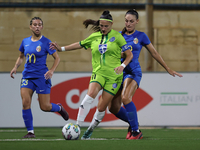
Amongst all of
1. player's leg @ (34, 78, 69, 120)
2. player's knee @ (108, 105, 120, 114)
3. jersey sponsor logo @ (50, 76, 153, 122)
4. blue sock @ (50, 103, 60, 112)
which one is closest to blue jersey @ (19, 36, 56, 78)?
player's leg @ (34, 78, 69, 120)

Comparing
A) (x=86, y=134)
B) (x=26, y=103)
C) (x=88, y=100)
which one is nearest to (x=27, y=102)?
(x=26, y=103)

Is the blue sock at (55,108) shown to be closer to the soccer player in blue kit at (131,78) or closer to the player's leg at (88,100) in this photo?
the soccer player in blue kit at (131,78)

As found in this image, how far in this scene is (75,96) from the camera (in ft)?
28.7

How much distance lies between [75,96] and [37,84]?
2248 mm

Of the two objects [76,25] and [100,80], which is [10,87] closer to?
[100,80]

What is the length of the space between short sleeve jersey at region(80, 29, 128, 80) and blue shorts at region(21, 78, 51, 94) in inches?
50.7

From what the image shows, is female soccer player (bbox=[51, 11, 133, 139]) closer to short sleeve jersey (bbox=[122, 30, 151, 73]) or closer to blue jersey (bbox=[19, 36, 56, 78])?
short sleeve jersey (bbox=[122, 30, 151, 73])

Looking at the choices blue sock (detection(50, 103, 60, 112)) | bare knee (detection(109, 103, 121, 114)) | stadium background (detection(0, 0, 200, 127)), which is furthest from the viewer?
stadium background (detection(0, 0, 200, 127))

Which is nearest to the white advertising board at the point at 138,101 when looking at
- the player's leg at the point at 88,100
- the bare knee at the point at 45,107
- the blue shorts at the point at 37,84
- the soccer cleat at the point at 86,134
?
the bare knee at the point at 45,107

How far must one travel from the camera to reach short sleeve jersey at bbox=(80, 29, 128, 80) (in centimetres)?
563

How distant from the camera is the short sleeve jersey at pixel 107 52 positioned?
5629mm

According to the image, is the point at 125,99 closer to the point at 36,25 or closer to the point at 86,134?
the point at 86,134

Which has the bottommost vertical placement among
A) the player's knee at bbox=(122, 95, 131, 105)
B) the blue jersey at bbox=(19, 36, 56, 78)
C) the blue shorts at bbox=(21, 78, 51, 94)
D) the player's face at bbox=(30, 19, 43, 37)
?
the player's knee at bbox=(122, 95, 131, 105)

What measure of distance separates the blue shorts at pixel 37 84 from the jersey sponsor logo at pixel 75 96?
78.4 inches
